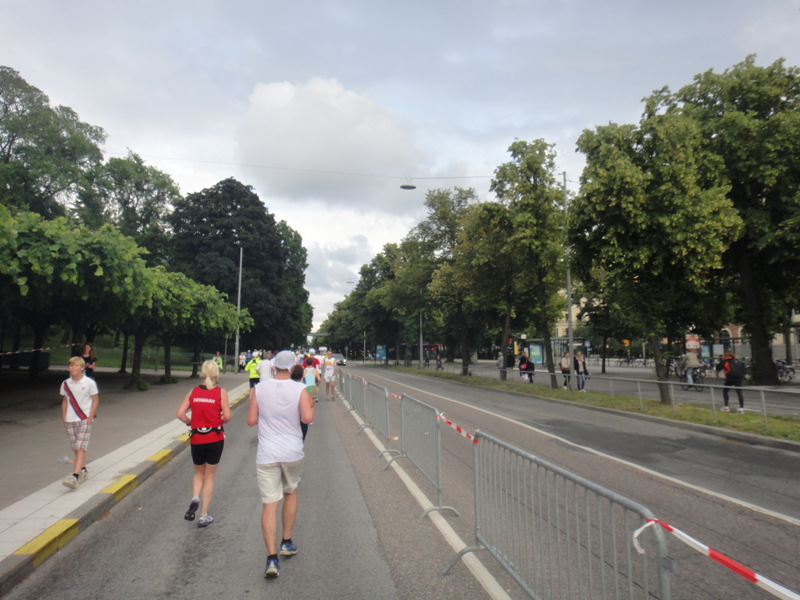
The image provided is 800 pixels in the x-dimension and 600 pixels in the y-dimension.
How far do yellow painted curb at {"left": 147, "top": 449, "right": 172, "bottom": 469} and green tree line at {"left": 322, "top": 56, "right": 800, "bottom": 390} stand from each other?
13158 millimetres

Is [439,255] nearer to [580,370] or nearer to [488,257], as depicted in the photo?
[488,257]

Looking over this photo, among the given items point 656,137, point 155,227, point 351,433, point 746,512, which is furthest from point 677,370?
point 155,227

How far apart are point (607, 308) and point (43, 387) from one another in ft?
111

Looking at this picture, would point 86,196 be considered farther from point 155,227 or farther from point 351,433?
point 351,433

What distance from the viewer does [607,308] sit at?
39.4 meters

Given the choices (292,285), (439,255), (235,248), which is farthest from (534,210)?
(292,285)

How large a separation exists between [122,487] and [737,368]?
47.0 ft

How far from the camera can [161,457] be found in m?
9.31

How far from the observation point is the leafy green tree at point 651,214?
51.9 ft

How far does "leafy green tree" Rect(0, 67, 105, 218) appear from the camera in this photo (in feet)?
113

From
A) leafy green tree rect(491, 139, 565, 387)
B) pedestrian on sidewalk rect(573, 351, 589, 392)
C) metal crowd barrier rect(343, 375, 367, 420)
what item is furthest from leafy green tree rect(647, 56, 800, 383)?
metal crowd barrier rect(343, 375, 367, 420)

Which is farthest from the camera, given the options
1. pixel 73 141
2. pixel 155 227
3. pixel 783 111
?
pixel 155 227

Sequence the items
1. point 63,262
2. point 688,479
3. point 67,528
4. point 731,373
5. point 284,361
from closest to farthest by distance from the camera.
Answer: point 284,361
point 67,528
point 688,479
point 63,262
point 731,373

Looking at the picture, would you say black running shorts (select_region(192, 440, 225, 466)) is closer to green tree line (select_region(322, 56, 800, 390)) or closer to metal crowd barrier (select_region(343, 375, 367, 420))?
metal crowd barrier (select_region(343, 375, 367, 420))
